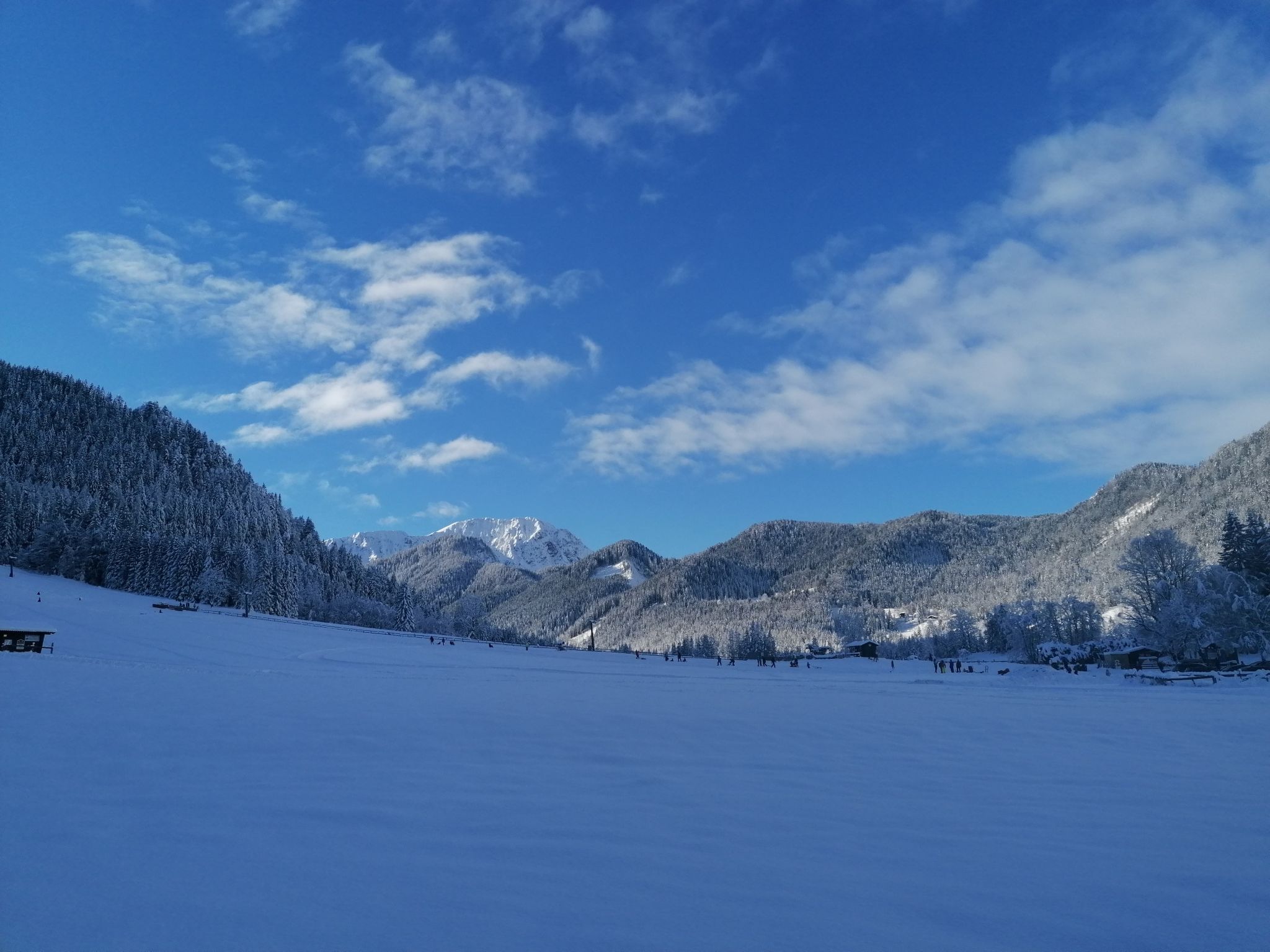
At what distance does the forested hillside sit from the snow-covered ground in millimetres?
91015

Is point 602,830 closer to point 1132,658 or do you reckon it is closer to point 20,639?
point 20,639

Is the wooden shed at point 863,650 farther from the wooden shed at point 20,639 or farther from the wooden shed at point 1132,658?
the wooden shed at point 20,639

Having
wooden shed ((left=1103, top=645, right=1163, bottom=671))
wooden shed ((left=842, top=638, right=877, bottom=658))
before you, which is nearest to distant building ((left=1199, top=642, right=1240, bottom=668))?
wooden shed ((left=1103, top=645, right=1163, bottom=671))

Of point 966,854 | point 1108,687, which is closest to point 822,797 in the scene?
point 966,854

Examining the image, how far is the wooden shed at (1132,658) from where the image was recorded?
5336cm

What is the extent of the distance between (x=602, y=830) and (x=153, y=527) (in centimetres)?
12694

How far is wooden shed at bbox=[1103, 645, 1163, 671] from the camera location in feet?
175

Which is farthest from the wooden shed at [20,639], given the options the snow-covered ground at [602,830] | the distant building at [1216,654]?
the distant building at [1216,654]

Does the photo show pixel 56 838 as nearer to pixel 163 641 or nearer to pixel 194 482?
pixel 163 641

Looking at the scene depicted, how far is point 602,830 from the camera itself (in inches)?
248

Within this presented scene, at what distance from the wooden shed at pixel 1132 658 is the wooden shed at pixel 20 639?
6561cm

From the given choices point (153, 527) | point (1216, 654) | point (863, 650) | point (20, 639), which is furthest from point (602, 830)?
point (153, 527)

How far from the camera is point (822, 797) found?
25.7 ft

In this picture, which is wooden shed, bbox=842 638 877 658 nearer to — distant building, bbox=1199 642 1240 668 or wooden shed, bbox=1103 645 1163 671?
wooden shed, bbox=1103 645 1163 671
